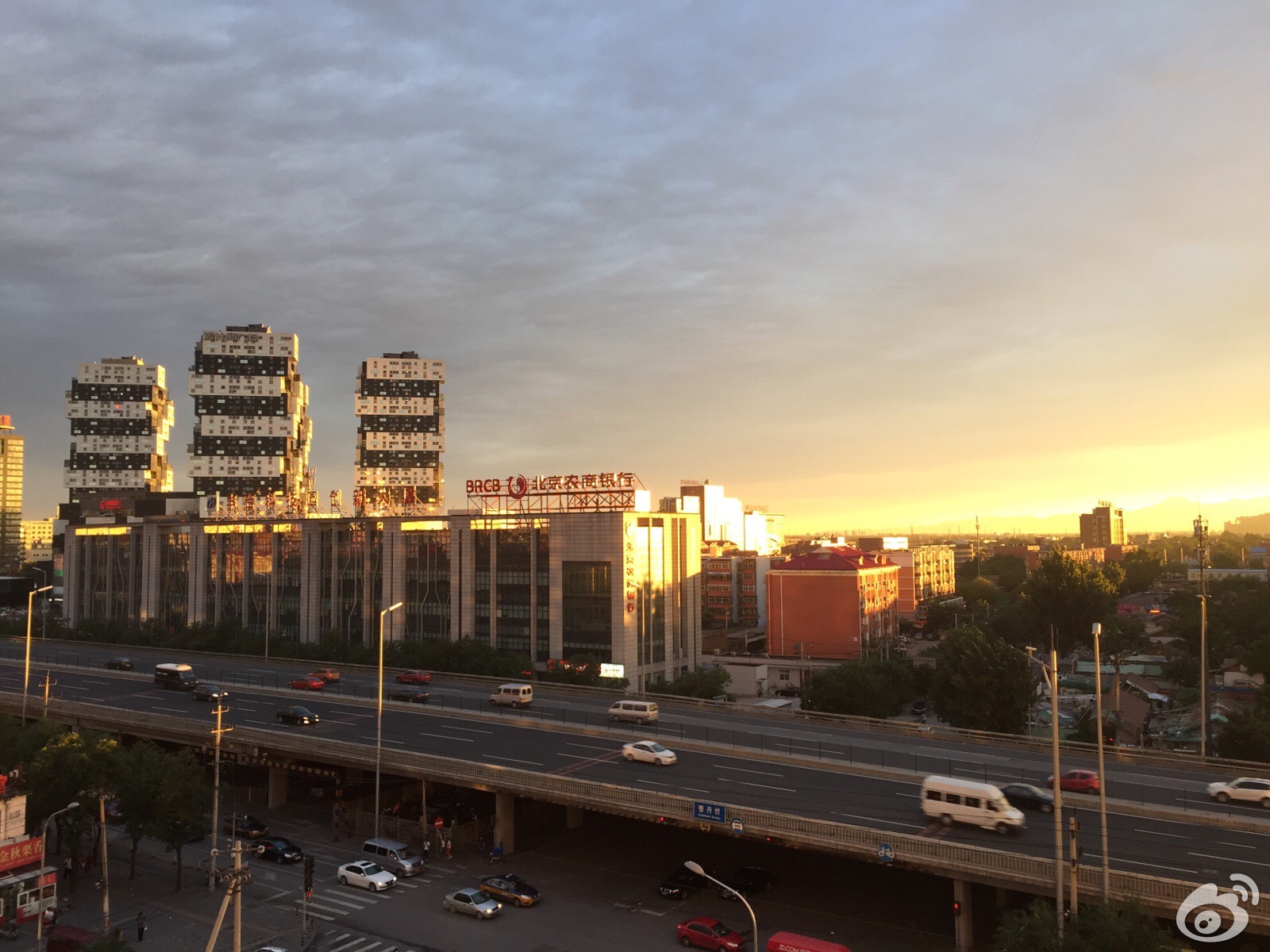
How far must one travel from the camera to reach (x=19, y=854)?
4166cm

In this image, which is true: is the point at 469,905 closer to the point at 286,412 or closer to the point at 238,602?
the point at 238,602

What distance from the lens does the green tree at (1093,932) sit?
28.8 m

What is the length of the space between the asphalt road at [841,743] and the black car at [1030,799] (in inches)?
195

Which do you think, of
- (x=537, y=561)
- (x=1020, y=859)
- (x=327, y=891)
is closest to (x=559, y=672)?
(x=537, y=561)

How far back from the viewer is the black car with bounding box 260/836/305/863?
51.8 metres

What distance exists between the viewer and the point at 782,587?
466 feet

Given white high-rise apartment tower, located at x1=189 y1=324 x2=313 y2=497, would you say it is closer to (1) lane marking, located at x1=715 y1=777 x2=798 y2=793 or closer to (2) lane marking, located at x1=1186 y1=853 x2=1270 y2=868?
(1) lane marking, located at x1=715 y1=777 x2=798 y2=793

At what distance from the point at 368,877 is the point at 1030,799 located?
3309cm

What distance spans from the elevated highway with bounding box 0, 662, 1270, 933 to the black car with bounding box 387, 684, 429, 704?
1.96 meters

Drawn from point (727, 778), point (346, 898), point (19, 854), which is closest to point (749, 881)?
point (727, 778)

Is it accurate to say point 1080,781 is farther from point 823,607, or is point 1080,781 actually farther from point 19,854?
point 823,607

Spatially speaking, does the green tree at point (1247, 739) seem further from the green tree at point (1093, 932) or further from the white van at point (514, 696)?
the white van at point (514, 696)

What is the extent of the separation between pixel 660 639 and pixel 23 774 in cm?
6966

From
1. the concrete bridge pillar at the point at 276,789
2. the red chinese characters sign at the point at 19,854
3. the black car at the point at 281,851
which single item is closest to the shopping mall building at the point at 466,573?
the concrete bridge pillar at the point at 276,789
